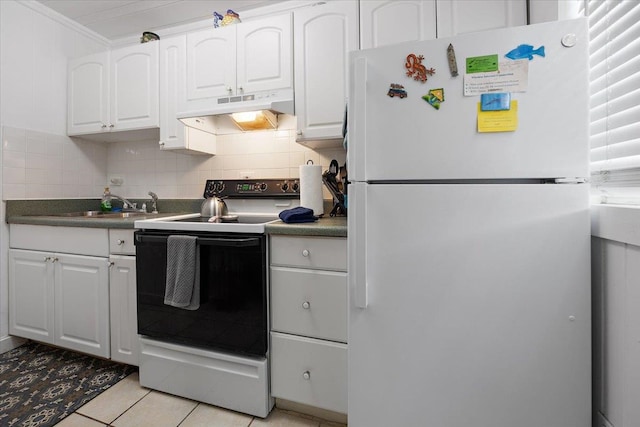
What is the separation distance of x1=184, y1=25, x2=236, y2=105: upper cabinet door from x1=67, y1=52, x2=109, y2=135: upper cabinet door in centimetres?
74

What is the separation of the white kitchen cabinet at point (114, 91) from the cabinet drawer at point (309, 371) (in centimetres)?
175

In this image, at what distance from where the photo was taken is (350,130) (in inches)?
39.6

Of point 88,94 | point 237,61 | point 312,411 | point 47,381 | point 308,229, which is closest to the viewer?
point 308,229

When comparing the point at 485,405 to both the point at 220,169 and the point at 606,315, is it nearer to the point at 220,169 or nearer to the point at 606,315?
the point at 606,315

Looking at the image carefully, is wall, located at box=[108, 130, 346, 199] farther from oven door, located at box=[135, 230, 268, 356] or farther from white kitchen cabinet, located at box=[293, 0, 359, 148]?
oven door, located at box=[135, 230, 268, 356]

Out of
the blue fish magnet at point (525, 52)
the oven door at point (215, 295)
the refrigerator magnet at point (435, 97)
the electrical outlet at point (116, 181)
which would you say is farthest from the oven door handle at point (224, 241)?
the electrical outlet at point (116, 181)

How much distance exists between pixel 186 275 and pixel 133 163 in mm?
1619

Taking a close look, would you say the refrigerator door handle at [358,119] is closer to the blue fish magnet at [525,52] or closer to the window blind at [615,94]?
the blue fish magnet at [525,52]

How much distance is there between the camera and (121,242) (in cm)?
164

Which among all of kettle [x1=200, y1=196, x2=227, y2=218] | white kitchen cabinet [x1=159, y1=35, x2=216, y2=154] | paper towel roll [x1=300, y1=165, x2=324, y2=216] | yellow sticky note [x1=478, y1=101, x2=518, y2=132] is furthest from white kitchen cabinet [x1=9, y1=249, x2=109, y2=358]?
yellow sticky note [x1=478, y1=101, x2=518, y2=132]

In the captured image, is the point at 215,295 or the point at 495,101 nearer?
the point at 495,101

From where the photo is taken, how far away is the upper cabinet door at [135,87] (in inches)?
80.7

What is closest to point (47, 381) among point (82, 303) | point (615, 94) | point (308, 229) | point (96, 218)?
point (82, 303)

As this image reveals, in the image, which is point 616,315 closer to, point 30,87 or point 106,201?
point 106,201
